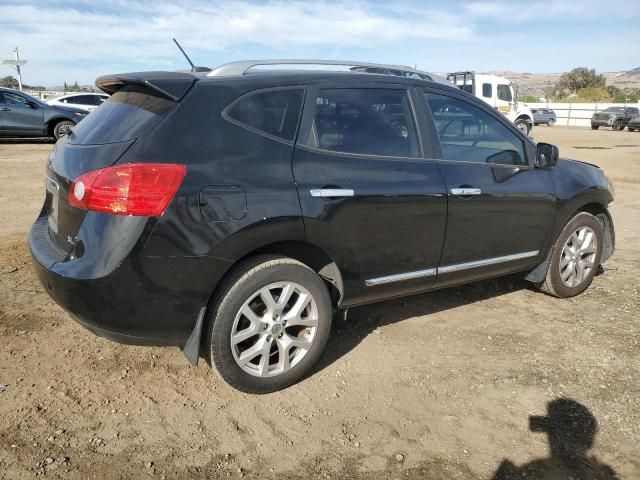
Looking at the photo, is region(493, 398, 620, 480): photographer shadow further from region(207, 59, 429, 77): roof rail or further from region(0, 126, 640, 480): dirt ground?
region(207, 59, 429, 77): roof rail

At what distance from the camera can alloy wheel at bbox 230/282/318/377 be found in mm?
2967

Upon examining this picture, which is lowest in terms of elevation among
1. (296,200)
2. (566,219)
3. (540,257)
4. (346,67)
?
(540,257)

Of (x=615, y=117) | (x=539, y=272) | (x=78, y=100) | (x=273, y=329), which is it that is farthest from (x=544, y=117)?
(x=273, y=329)

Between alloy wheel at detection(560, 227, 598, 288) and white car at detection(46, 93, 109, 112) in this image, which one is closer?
alloy wheel at detection(560, 227, 598, 288)

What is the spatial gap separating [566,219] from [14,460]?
414cm

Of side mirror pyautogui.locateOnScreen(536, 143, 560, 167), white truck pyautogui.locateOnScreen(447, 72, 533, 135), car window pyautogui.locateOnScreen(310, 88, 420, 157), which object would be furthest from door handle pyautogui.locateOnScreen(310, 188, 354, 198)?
white truck pyautogui.locateOnScreen(447, 72, 533, 135)

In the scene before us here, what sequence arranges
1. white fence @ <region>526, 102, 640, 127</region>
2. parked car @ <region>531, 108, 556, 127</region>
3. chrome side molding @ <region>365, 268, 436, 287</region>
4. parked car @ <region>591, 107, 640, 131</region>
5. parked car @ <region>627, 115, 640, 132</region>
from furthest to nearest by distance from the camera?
white fence @ <region>526, 102, 640, 127</region> → parked car @ <region>531, 108, 556, 127</region> → parked car @ <region>591, 107, 640, 131</region> → parked car @ <region>627, 115, 640, 132</region> → chrome side molding @ <region>365, 268, 436, 287</region>

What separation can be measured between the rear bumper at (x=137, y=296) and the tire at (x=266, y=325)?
143mm

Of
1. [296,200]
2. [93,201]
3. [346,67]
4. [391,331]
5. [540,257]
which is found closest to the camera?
[93,201]

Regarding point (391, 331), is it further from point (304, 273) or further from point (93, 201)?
point (93, 201)

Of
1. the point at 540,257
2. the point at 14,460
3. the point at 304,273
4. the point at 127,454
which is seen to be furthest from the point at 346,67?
the point at 14,460

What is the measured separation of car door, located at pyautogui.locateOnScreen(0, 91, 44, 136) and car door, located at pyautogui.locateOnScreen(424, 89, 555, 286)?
1464 cm

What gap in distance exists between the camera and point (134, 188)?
2596 mm

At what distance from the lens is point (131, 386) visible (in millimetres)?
3141
